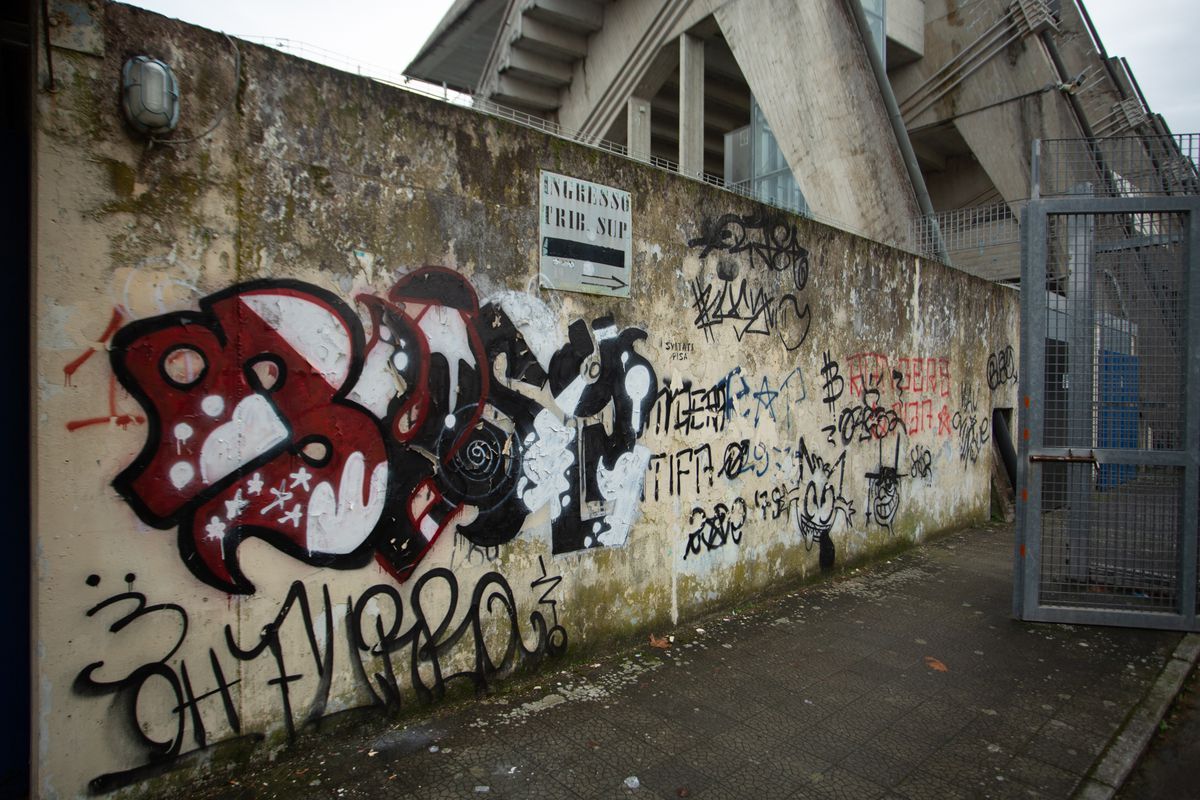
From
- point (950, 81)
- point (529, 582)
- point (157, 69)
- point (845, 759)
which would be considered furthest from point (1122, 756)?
point (950, 81)

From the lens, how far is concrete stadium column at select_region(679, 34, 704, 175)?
49.0 ft

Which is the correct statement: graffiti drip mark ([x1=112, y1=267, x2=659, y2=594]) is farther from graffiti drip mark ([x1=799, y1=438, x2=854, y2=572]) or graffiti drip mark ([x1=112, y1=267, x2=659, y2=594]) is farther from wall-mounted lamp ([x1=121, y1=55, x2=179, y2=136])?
graffiti drip mark ([x1=799, y1=438, x2=854, y2=572])

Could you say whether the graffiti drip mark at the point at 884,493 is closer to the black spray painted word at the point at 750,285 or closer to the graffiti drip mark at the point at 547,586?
the black spray painted word at the point at 750,285

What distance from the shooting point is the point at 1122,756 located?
3.33 meters

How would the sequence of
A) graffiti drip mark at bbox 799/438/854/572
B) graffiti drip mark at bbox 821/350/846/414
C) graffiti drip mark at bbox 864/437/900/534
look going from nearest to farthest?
graffiti drip mark at bbox 799/438/854/572
graffiti drip mark at bbox 821/350/846/414
graffiti drip mark at bbox 864/437/900/534

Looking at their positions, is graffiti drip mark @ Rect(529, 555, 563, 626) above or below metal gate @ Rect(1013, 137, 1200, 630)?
below

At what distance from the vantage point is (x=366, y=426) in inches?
129

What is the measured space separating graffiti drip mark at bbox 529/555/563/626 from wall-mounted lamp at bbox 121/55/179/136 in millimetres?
2807

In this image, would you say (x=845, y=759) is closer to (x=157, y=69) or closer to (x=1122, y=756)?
(x=1122, y=756)

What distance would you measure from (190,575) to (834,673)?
358cm

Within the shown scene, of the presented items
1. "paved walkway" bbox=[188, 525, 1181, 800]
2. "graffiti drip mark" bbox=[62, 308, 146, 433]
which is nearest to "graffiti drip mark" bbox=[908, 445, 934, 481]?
"paved walkway" bbox=[188, 525, 1181, 800]

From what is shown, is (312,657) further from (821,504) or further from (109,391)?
(821,504)

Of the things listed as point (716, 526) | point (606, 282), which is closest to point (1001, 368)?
point (716, 526)

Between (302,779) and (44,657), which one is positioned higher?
(44,657)
